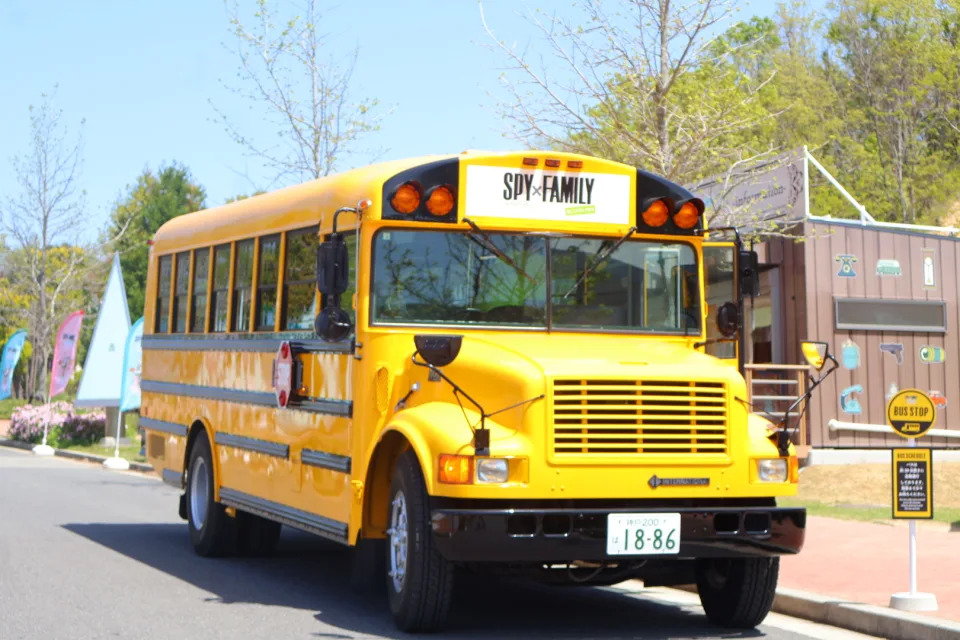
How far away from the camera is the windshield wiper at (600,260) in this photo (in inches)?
372

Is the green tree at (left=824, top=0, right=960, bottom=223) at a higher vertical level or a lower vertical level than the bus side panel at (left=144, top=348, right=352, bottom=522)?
higher

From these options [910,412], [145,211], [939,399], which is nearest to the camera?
[910,412]

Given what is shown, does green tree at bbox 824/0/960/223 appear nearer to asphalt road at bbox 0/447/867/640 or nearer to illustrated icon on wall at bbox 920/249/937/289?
illustrated icon on wall at bbox 920/249/937/289

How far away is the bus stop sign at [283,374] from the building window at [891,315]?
13.5m

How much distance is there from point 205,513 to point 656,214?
16.7 ft

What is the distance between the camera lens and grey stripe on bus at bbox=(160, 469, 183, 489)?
13.4m

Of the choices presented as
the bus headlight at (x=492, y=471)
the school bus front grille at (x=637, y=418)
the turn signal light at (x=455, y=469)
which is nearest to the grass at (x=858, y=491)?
the school bus front grille at (x=637, y=418)

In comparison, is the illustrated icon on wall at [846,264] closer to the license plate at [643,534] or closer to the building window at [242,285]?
the building window at [242,285]

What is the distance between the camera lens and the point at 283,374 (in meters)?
10.6

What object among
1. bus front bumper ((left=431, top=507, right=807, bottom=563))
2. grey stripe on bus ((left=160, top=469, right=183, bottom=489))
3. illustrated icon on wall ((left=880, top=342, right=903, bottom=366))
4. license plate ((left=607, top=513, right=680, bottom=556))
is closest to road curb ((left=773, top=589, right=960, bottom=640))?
bus front bumper ((left=431, top=507, right=807, bottom=563))

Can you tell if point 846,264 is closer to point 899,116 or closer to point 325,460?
point 325,460

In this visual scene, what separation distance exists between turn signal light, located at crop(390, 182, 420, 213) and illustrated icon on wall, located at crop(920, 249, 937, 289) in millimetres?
15337

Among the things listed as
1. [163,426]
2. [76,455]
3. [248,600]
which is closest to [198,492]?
[163,426]

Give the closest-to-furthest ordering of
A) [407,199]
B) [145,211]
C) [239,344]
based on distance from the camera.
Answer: [407,199]
[239,344]
[145,211]
